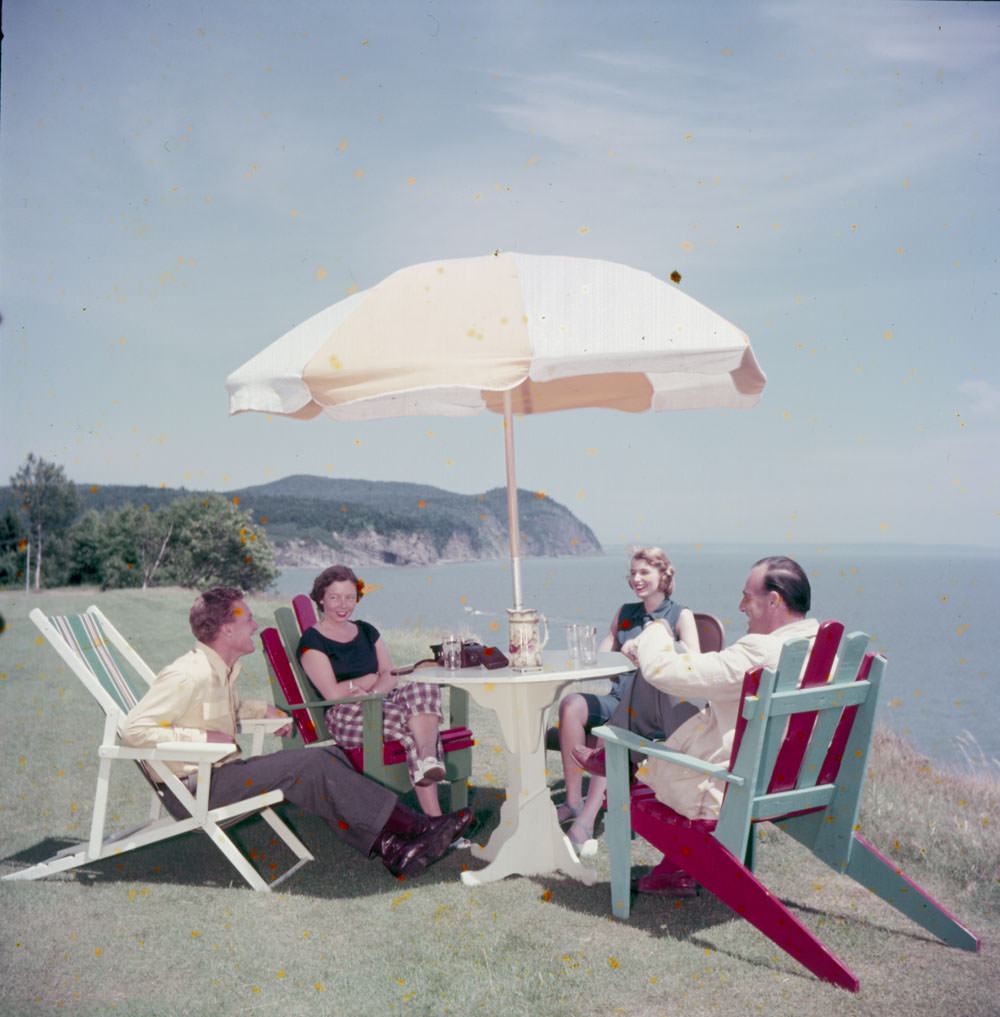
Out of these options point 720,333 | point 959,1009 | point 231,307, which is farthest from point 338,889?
point 231,307

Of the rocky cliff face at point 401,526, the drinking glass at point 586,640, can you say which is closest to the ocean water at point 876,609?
the drinking glass at point 586,640

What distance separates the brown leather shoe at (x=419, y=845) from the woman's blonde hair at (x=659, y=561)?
1.36 m

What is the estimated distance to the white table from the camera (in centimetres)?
392

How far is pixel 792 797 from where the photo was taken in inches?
125

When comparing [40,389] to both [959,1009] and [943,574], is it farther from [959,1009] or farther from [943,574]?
[943,574]

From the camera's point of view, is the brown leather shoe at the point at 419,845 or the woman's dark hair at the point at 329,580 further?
the woman's dark hair at the point at 329,580

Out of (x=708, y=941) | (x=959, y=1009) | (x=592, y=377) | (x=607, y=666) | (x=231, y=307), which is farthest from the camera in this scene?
(x=231, y=307)

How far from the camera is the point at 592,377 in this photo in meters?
5.19

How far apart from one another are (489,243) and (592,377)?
1228mm

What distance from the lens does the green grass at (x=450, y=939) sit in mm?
2912

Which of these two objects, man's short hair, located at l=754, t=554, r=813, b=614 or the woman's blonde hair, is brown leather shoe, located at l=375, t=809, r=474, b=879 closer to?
the woman's blonde hair

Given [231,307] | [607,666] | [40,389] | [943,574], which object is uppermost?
[231,307]

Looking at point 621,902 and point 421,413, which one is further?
point 421,413

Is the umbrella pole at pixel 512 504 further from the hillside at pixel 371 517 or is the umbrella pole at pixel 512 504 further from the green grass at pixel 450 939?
the hillside at pixel 371 517
